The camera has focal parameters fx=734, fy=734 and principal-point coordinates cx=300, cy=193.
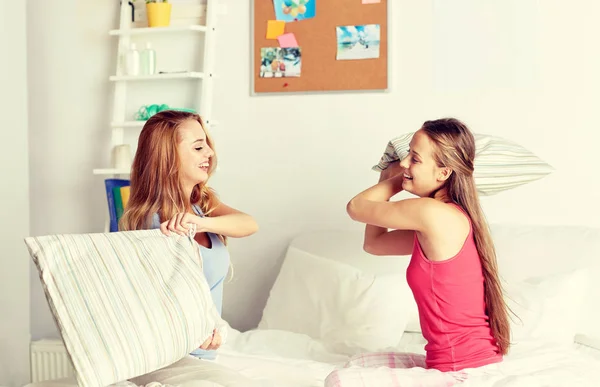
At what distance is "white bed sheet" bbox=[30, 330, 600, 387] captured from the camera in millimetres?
1646

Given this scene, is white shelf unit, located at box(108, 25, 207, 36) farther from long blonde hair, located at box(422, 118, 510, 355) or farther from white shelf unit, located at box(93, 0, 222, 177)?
long blonde hair, located at box(422, 118, 510, 355)

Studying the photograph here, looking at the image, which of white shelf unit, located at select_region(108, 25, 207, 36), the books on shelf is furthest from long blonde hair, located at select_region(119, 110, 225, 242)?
white shelf unit, located at select_region(108, 25, 207, 36)

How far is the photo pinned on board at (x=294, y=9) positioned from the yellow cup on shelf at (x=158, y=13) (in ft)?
1.49

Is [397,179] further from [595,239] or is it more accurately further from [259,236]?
[259,236]

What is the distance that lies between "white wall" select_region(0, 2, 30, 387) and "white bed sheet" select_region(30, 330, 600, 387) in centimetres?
108

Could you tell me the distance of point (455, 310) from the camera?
1895 mm

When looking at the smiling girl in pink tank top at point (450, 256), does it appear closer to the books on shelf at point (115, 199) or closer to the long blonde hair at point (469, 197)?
the long blonde hair at point (469, 197)

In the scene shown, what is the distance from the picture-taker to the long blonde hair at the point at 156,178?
1.92 meters

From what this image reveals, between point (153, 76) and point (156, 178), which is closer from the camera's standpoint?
point (156, 178)

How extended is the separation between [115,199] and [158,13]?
2.60ft

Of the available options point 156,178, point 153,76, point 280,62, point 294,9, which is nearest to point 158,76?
point 153,76

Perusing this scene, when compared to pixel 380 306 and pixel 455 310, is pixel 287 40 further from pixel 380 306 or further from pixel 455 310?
pixel 455 310

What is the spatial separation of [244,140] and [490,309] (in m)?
1.51

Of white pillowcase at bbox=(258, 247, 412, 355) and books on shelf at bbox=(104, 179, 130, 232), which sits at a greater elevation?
books on shelf at bbox=(104, 179, 130, 232)
